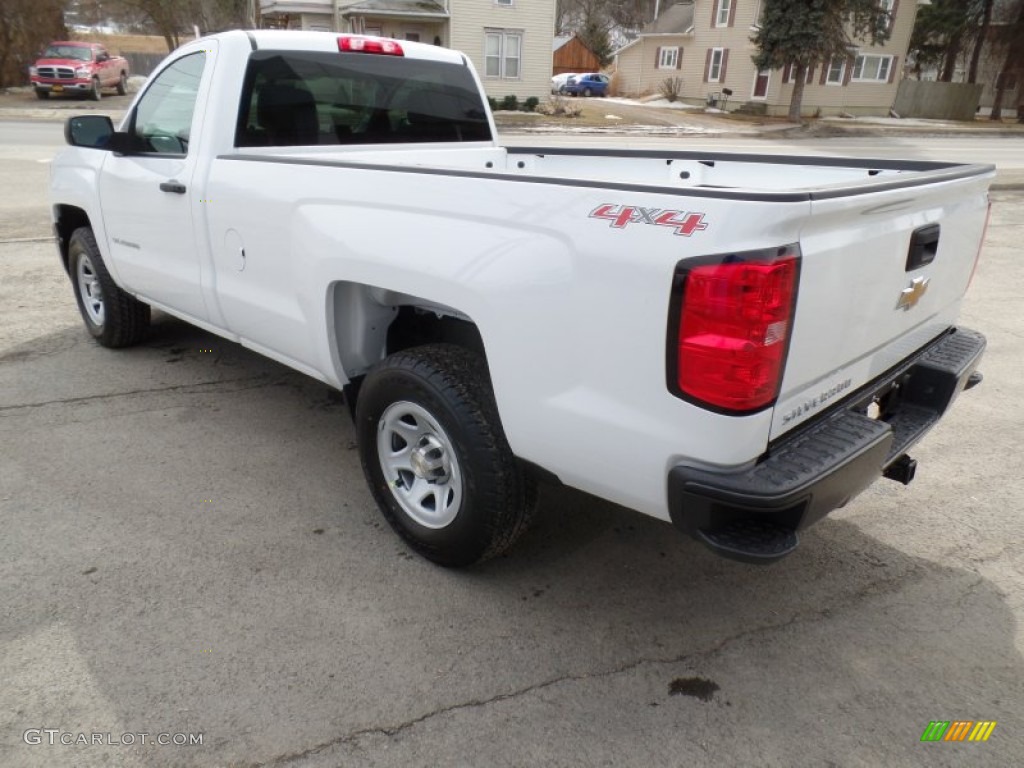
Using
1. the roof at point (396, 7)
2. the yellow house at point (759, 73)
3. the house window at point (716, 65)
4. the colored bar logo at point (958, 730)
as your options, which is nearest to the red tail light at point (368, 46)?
the colored bar logo at point (958, 730)

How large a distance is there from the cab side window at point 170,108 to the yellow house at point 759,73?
3660 centimetres

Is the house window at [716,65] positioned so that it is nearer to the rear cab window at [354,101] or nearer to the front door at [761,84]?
the front door at [761,84]

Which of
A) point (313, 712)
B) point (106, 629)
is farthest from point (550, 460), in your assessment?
point (106, 629)

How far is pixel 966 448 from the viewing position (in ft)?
14.0

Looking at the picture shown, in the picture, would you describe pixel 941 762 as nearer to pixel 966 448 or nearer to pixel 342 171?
pixel 966 448

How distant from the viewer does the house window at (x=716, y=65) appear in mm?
40938

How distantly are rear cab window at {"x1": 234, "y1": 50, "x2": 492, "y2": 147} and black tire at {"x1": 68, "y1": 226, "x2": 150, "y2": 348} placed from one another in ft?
6.32

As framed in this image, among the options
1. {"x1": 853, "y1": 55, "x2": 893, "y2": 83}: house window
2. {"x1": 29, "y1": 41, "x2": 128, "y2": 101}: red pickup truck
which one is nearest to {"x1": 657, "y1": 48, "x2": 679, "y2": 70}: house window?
{"x1": 853, "y1": 55, "x2": 893, "y2": 83}: house window

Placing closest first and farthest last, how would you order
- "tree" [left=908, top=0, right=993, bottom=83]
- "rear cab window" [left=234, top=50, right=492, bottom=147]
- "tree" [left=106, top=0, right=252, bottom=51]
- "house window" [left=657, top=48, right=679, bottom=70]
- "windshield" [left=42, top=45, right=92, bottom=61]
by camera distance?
"rear cab window" [left=234, top=50, right=492, bottom=147] → "windshield" [left=42, top=45, right=92, bottom=61] → "tree" [left=106, top=0, right=252, bottom=51] → "tree" [left=908, top=0, right=993, bottom=83] → "house window" [left=657, top=48, right=679, bottom=70]

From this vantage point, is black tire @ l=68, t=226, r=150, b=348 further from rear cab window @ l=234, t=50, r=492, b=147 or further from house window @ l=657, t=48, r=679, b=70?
house window @ l=657, t=48, r=679, b=70

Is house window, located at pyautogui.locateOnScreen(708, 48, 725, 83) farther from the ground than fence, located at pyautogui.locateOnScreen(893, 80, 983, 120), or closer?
farther from the ground

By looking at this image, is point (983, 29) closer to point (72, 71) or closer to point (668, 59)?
point (668, 59)

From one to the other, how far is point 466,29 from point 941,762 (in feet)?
110

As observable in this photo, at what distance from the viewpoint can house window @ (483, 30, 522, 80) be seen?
1278 inches
